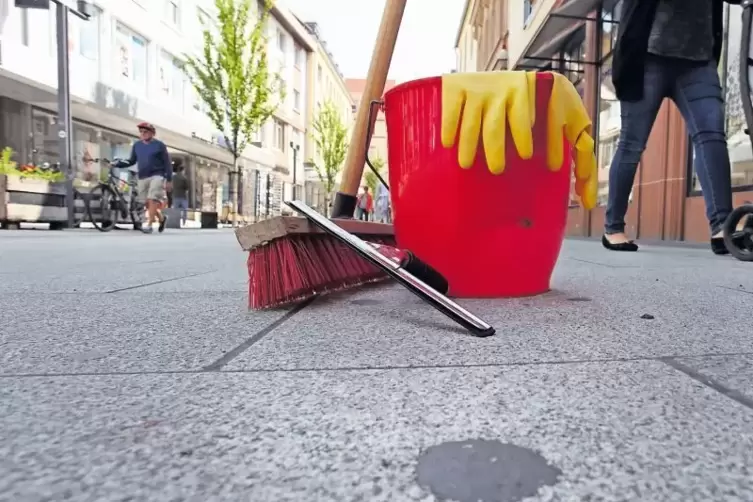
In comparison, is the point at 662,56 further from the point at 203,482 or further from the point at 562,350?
the point at 203,482

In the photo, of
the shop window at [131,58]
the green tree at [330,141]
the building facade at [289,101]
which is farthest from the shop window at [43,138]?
the green tree at [330,141]

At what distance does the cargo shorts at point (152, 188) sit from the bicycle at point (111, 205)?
52 centimetres

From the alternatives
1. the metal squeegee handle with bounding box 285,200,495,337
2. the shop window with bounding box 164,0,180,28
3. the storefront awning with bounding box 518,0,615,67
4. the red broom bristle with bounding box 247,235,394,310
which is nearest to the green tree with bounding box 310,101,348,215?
the shop window with bounding box 164,0,180,28

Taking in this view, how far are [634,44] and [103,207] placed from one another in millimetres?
6664

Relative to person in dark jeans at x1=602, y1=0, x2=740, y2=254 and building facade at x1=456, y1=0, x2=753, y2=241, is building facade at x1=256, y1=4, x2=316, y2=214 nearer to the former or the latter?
building facade at x1=456, y1=0, x2=753, y2=241

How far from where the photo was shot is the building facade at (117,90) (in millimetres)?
9922

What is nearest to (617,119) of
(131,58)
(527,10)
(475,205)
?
(527,10)

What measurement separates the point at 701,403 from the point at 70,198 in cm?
803

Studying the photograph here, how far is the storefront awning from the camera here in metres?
6.61

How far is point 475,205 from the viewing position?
3.99 ft

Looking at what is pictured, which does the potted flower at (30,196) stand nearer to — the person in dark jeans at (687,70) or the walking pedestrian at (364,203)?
the person in dark jeans at (687,70)

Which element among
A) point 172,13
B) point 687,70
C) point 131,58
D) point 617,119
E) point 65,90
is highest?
point 172,13

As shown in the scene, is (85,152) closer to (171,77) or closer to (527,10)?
(171,77)

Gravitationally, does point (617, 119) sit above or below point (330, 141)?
below
